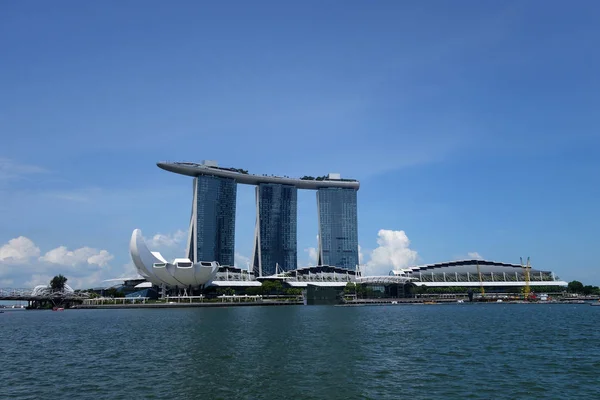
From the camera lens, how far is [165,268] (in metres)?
148

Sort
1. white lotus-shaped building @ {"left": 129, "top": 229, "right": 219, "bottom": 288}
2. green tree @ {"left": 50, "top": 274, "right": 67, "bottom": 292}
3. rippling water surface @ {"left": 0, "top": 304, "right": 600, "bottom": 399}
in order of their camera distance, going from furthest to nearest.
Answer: green tree @ {"left": 50, "top": 274, "right": 67, "bottom": 292}
white lotus-shaped building @ {"left": 129, "top": 229, "right": 219, "bottom": 288}
rippling water surface @ {"left": 0, "top": 304, "right": 600, "bottom": 399}

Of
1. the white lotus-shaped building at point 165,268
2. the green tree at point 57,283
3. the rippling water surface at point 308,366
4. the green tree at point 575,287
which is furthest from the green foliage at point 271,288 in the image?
the rippling water surface at point 308,366

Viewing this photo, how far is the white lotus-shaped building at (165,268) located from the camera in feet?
482

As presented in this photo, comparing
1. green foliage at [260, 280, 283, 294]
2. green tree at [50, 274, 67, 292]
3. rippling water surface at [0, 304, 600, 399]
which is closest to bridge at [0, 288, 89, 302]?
green tree at [50, 274, 67, 292]

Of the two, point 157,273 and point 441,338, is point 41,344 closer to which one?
point 441,338

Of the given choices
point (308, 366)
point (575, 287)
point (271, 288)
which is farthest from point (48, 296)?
point (575, 287)

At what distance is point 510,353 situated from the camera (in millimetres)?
36531

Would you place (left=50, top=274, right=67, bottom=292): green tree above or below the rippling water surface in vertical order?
above

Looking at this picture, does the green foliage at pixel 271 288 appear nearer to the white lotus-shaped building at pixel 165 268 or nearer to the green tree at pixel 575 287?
the white lotus-shaped building at pixel 165 268

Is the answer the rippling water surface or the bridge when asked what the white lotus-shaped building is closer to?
the bridge

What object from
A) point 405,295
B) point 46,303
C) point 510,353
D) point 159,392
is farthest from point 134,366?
point 405,295

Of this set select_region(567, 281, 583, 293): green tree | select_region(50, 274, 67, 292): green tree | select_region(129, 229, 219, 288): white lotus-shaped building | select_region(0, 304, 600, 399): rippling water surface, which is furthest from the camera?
select_region(567, 281, 583, 293): green tree

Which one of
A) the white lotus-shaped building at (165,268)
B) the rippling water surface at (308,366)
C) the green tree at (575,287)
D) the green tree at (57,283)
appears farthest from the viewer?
the green tree at (575,287)

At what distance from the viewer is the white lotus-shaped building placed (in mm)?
147000
